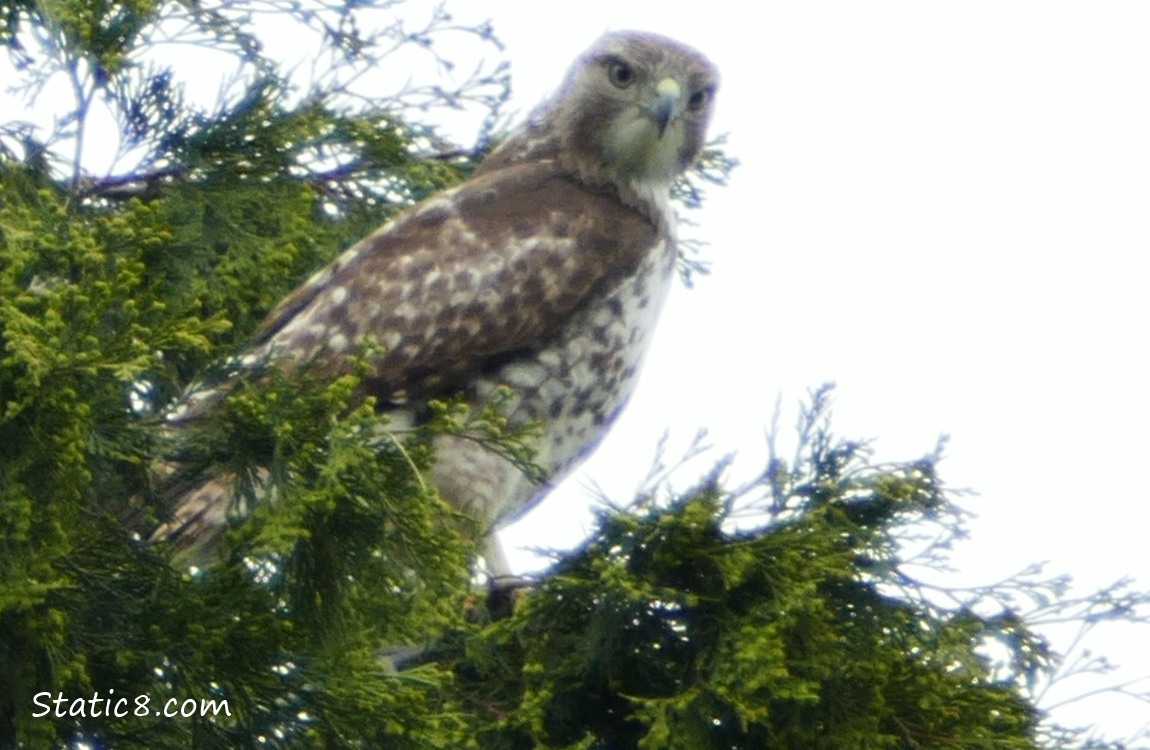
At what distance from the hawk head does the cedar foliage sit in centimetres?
137

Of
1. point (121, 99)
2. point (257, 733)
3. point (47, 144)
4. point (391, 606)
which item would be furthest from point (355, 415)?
point (47, 144)

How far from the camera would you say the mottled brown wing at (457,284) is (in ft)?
18.6

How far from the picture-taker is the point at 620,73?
6695 millimetres

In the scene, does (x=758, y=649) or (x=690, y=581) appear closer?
(x=758, y=649)

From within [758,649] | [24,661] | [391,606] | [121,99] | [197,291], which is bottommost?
[24,661]

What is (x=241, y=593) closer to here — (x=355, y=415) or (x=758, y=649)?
(x=355, y=415)

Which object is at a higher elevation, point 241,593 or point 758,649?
point 758,649

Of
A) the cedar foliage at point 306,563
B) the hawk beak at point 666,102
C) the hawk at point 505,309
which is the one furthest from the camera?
the hawk beak at point 666,102

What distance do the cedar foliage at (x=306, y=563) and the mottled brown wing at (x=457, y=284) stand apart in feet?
1.42

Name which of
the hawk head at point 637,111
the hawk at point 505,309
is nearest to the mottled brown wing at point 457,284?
the hawk at point 505,309

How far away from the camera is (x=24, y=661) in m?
3.47

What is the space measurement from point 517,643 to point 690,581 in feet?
1.55

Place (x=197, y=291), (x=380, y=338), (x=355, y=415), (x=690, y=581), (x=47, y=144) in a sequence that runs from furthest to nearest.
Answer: (x=380, y=338)
(x=47, y=144)
(x=690, y=581)
(x=197, y=291)
(x=355, y=415)

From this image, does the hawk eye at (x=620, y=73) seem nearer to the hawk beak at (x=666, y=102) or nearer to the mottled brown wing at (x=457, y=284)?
the hawk beak at (x=666, y=102)
